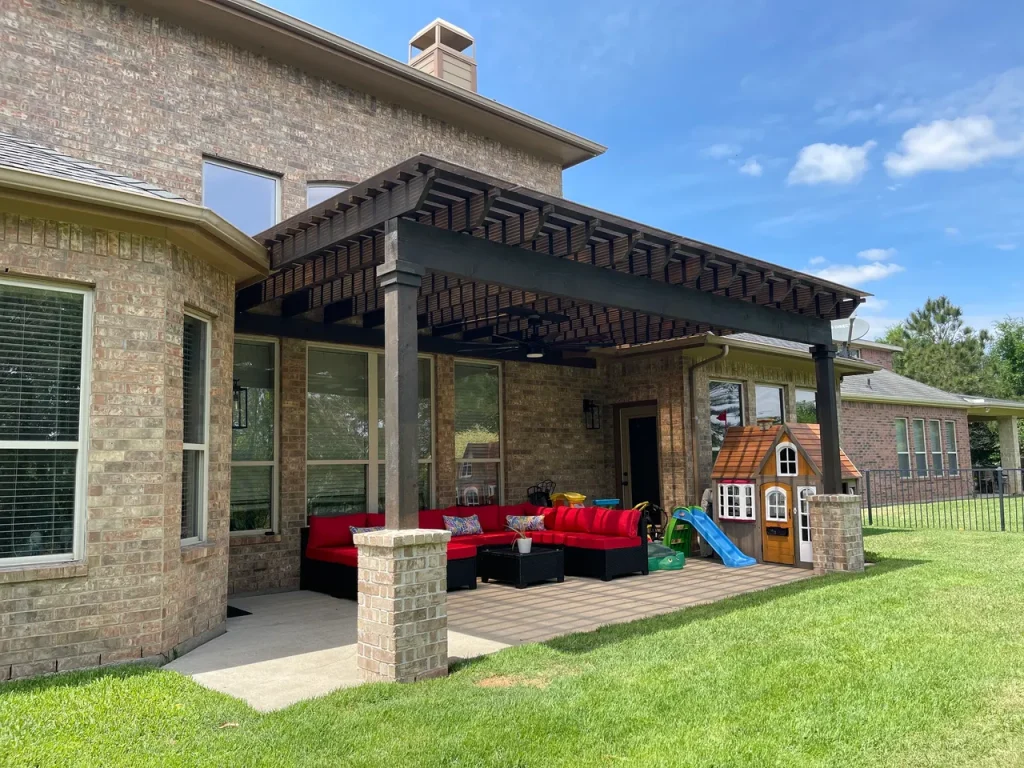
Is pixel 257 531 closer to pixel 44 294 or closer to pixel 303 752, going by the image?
pixel 44 294

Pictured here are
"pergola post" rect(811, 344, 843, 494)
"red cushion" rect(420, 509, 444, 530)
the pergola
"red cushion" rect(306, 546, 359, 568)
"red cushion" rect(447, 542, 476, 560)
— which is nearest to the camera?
the pergola

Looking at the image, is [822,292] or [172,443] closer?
[172,443]

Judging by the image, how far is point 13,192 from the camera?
4.95 metres

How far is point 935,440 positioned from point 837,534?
49.8 feet

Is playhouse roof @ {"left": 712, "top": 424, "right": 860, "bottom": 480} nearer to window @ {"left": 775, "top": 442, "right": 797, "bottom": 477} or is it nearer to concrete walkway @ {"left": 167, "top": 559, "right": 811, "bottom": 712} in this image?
window @ {"left": 775, "top": 442, "right": 797, "bottom": 477}

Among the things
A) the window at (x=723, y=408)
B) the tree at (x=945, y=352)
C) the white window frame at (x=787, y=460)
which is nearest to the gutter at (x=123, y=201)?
the white window frame at (x=787, y=460)

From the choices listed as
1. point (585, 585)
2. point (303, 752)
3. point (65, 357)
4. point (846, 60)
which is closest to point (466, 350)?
point (585, 585)

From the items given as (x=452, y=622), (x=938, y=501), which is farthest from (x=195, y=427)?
(x=938, y=501)

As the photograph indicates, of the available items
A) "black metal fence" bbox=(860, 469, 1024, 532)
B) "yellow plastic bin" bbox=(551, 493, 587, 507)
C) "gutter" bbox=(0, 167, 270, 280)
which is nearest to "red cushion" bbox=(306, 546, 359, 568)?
"gutter" bbox=(0, 167, 270, 280)

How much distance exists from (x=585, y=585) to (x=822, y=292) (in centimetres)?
476

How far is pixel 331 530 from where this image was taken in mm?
8719

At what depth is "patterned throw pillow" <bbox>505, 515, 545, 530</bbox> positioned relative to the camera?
9852mm

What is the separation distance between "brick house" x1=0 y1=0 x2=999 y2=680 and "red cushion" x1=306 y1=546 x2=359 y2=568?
44cm

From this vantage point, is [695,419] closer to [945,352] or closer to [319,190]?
[319,190]
